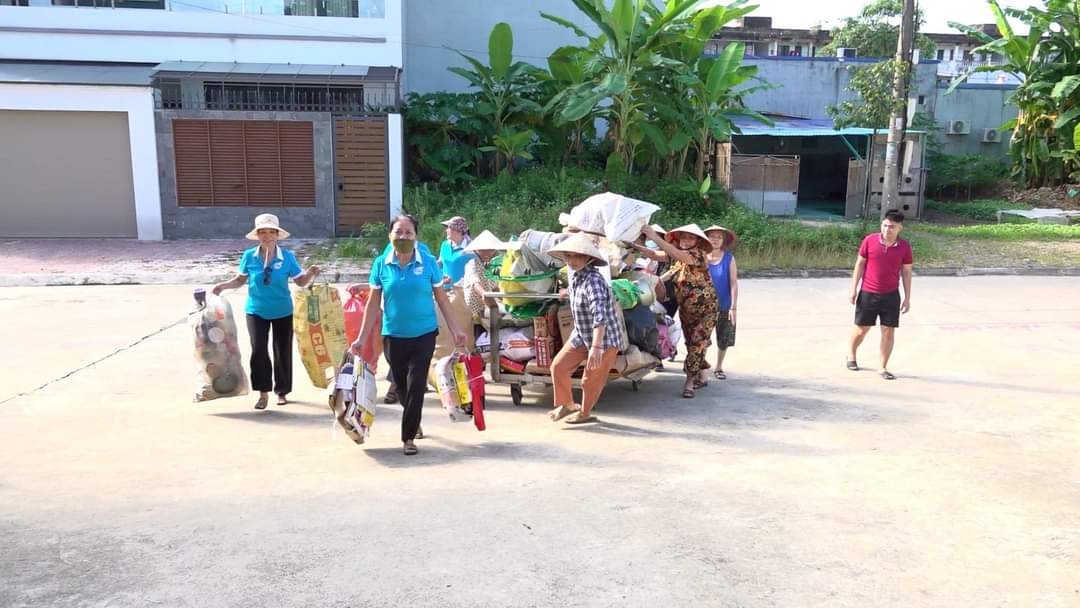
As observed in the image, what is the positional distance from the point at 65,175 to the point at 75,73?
7.25 ft

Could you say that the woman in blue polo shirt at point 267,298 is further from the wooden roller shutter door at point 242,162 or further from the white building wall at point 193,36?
the white building wall at point 193,36

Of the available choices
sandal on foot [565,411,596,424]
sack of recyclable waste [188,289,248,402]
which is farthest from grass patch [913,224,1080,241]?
sack of recyclable waste [188,289,248,402]

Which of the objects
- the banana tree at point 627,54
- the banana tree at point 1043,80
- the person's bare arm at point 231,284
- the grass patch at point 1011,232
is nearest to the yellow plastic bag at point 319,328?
the person's bare arm at point 231,284

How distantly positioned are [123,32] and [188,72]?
2.55m

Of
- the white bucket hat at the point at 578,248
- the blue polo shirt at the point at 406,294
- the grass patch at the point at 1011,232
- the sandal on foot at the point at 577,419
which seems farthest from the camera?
the grass patch at the point at 1011,232

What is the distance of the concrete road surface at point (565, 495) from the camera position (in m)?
3.69

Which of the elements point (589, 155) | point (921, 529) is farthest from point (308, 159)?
point (921, 529)

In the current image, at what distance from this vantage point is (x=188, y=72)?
1759cm

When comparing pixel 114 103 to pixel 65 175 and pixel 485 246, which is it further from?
pixel 485 246

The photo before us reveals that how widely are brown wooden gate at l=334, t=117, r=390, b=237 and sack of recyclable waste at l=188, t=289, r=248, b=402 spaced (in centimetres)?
1139

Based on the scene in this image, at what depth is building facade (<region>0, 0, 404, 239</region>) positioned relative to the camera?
17.5 m

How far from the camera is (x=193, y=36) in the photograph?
744 inches

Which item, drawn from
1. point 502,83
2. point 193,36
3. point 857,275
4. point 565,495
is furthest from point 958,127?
point 565,495

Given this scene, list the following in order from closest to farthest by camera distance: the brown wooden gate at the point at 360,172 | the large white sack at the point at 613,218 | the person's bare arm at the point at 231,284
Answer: the person's bare arm at the point at 231,284
the large white sack at the point at 613,218
the brown wooden gate at the point at 360,172
